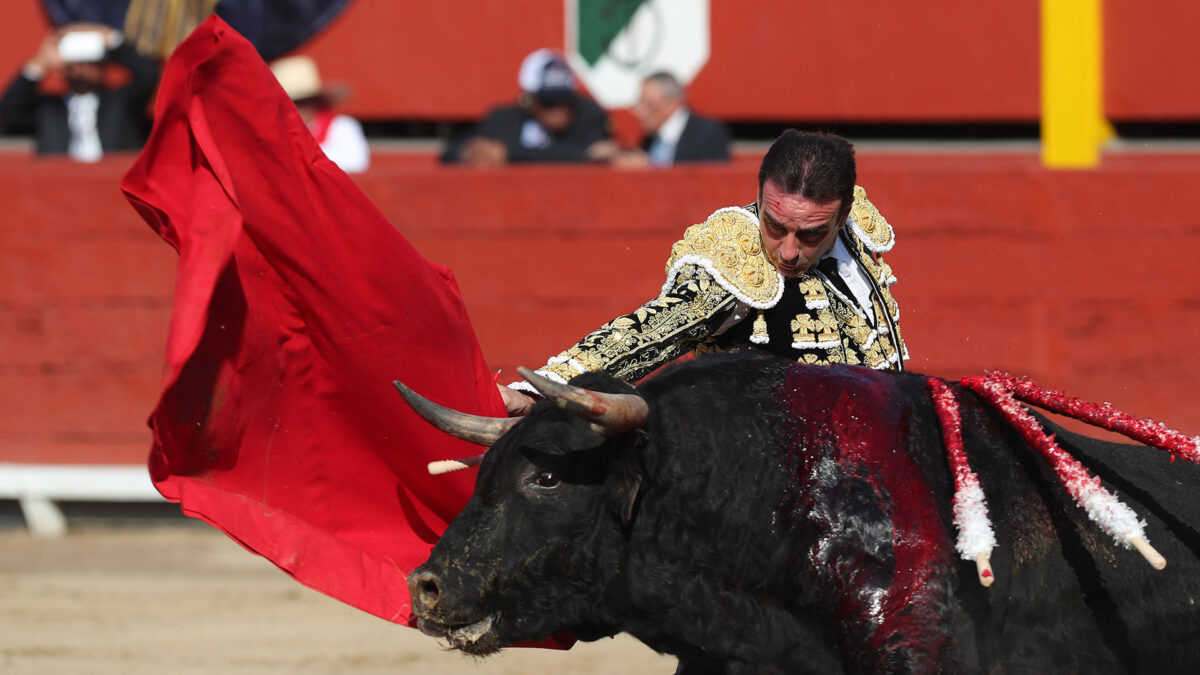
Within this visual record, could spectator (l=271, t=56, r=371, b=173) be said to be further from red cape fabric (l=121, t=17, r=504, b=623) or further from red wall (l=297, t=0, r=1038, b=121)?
red cape fabric (l=121, t=17, r=504, b=623)

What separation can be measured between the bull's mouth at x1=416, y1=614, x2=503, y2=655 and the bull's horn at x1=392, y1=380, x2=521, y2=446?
308 mm

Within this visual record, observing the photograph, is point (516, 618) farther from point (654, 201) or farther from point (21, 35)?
point (21, 35)

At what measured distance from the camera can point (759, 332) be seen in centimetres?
278

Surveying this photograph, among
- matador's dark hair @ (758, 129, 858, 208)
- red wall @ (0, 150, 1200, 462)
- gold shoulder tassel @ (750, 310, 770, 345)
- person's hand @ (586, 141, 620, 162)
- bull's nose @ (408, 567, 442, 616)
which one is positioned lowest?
red wall @ (0, 150, 1200, 462)

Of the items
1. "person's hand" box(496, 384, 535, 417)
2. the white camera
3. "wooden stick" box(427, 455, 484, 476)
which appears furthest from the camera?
the white camera

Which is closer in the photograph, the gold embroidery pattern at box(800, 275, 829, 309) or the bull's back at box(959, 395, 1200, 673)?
the bull's back at box(959, 395, 1200, 673)

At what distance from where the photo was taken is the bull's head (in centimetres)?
244

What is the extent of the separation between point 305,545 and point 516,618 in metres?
0.60

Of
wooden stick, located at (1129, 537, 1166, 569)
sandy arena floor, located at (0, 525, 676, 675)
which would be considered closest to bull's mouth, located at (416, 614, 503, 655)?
wooden stick, located at (1129, 537, 1166, 569)

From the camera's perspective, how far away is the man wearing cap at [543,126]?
6.30 meters

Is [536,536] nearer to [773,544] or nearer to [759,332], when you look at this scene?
[773,544]

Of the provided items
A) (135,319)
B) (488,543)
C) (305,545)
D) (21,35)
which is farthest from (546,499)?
(21,35)

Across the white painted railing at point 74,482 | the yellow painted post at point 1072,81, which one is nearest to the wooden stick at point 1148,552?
the white painted railing at point 74,482

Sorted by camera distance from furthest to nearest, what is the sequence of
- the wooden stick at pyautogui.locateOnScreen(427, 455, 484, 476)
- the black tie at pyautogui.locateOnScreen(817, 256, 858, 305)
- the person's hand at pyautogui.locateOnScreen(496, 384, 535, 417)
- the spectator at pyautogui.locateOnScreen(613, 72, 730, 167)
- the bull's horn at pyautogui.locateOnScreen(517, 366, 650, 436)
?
the spectator at pyautogui.locateOnScreen(613, 72, 730, 167)
the person's hand at pyautogui.locateOnScreen(496, 384, 535, 417)
the black tie at pyautogui.locateOnScreen(817, 256, 858, 305)
the wooden stick at pyautogui.locateOnScreen(427, 455, 484, 476)
the bull's horn at pyautogui.locateOnScreen(517, 366, 650, 436)
